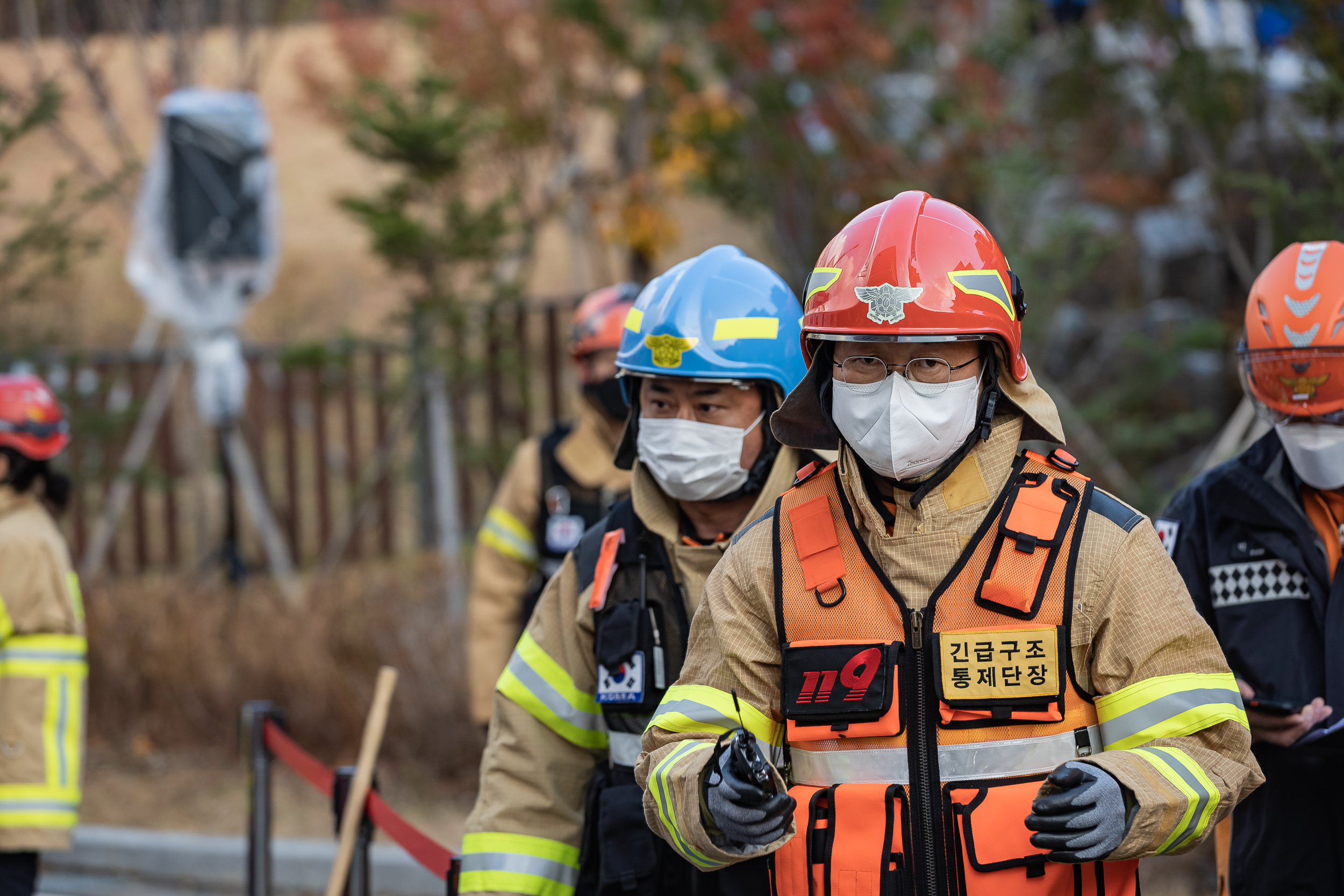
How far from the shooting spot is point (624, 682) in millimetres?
2598

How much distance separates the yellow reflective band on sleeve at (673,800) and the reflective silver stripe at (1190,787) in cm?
67

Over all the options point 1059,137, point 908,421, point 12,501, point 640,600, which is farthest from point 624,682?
point 1059,137

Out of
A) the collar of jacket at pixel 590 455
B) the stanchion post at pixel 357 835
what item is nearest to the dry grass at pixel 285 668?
the collar of jacket at pixel 590 455

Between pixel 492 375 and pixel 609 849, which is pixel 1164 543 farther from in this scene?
pixel 492 375

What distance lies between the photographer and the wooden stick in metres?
3.57

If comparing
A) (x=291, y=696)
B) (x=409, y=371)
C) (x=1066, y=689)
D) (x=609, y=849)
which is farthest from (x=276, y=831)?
(x=1066, y=689)

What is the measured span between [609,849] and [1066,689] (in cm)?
103

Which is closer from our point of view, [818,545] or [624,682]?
[818,545]

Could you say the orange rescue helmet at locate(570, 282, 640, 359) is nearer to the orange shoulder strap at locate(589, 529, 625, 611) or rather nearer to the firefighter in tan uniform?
the orange shoulder strap at locate(589, 529, 625, 611)

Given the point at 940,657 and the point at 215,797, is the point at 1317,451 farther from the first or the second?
the point at 215,797

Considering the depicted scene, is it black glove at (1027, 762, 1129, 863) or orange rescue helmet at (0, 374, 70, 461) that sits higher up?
orange rescue helmet at (0, 374, 70, 461)

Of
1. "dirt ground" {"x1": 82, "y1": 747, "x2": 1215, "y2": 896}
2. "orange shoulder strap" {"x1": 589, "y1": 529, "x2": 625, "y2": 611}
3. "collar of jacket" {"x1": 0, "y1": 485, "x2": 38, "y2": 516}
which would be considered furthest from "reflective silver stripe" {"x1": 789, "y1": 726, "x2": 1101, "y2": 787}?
"dirt ground" {"x1": 82, "y1": 747, "x2": 1215, "y2": 896}

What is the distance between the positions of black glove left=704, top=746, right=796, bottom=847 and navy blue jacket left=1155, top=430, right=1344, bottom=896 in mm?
1445

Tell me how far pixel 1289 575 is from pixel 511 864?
70.5 inches
